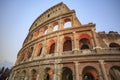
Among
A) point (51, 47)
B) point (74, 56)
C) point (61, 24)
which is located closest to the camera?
point (74, 56)

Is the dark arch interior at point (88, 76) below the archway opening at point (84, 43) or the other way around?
below

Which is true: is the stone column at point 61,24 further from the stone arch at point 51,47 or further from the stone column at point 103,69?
the stone column at point 103,69

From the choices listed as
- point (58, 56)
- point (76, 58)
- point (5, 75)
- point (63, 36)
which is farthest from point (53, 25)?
point (5, 75)

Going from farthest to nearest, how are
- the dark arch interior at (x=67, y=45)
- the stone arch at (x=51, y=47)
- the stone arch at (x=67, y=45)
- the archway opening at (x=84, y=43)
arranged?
1. the stone arch at (x=51, y=47)
2. the dark arch interior at (x=67, y=45)
3. the stone arch at (x=67, y=45)
4. the archway opening at (x=84, y=43)

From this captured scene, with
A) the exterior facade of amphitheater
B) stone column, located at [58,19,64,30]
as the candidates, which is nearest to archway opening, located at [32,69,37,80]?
the exterior facade of amphitheater

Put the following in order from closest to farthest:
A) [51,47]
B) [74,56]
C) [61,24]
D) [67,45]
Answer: [74,56]
[67,45]
[61,24]
[51,47]

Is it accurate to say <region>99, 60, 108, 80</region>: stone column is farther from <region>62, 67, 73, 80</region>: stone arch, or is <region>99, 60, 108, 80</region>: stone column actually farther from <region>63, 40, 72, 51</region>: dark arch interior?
<region>63, 40, 72, 51</region>: dark arch interior

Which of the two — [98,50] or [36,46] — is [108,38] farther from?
[36,46]

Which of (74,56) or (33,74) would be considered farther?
(33,74)

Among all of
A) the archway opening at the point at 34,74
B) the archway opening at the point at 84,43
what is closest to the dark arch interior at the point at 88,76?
the archway opening at the point at 84,43

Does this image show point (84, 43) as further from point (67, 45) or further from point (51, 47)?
point (51, 47)

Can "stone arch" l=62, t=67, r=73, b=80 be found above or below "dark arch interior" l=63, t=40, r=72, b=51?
below

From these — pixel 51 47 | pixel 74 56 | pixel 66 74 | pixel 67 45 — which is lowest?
pixel 66 74

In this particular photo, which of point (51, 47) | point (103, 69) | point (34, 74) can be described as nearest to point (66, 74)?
point (34, 74)
